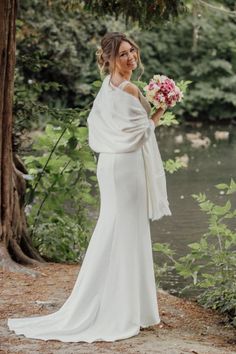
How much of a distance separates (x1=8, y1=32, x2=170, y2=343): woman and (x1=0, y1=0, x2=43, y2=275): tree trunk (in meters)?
1.89

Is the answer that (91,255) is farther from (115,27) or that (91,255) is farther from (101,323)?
(115,27)

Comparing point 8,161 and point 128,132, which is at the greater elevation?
point 128,132

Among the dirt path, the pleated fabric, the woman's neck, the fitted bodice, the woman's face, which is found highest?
the woman's face

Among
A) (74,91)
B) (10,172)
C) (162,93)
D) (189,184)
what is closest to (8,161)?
(10,172)

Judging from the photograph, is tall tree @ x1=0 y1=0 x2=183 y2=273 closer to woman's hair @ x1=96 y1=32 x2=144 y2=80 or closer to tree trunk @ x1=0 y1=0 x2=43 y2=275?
tree trunk @ x1=0 y1=0 x2=43 y2=275

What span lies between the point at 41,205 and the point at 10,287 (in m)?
2.23

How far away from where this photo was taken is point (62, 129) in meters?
8.80

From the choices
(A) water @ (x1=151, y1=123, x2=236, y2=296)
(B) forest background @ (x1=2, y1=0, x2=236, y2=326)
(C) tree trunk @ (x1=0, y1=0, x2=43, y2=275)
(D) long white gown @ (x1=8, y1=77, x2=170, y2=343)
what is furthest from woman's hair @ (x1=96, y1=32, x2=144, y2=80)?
(A) water @ (x1=151, y1=123, x2=236, y2=296)

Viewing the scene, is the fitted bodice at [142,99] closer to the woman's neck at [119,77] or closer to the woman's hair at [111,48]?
the woman's neck at [119,77]

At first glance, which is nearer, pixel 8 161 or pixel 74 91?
pixel 8 161

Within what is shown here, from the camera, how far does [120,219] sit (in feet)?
18.6

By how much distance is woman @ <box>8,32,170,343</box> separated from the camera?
221 inches

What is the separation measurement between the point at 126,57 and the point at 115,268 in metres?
1.43

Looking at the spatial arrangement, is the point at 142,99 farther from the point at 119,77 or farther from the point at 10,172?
the point at 10,172
